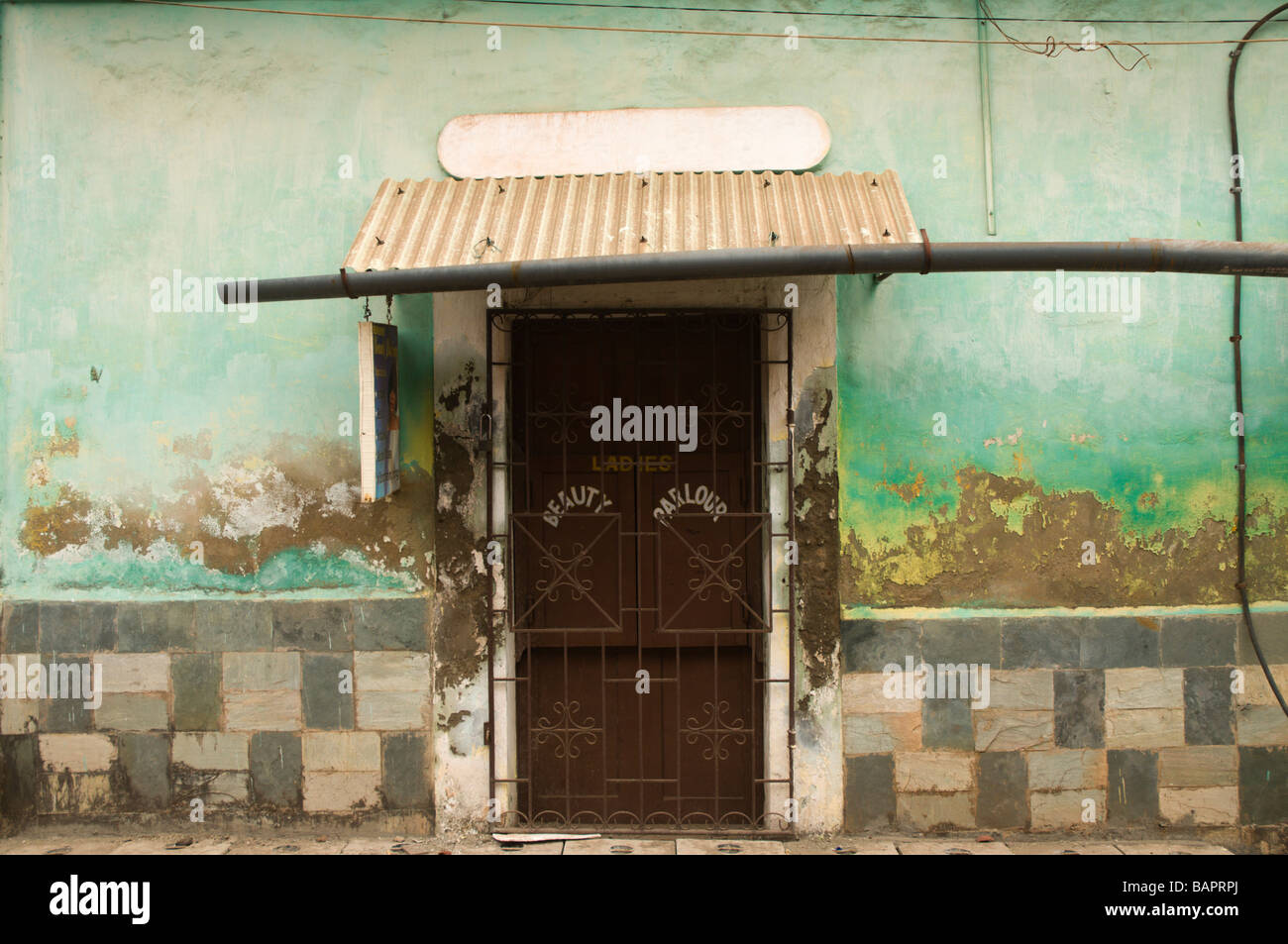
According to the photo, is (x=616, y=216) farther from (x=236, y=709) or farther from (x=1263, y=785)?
(x=1263, y=785)

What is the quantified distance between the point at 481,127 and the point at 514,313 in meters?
0.96

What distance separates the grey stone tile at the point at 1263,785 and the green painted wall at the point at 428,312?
2.71 feet

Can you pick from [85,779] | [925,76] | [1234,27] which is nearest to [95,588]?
[85,779]

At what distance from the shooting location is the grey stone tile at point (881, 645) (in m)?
4.49

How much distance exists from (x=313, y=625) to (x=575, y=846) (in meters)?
1.72

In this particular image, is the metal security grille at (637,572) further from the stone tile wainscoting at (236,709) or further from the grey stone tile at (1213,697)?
the grey stone tile at (1213,697)

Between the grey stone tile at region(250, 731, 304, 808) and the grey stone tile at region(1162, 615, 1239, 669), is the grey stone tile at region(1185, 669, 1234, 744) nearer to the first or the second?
the grey stone tile at region(1162, 615, 1239, 669)

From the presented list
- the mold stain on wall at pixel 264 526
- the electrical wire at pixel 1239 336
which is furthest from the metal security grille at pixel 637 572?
the electrical wire at pixel 1239 336

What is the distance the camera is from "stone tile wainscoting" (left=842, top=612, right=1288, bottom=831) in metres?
4.48

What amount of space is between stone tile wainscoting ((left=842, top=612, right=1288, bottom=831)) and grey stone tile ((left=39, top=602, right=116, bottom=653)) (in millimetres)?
3993

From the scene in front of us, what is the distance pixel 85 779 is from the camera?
457cm

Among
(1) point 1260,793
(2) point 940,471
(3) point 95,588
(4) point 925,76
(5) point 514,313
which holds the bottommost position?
(1) point 1260,793

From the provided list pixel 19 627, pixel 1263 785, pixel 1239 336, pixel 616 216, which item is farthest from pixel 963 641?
pixel 19 627

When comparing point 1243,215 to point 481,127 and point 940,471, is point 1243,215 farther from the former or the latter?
point 481,127
